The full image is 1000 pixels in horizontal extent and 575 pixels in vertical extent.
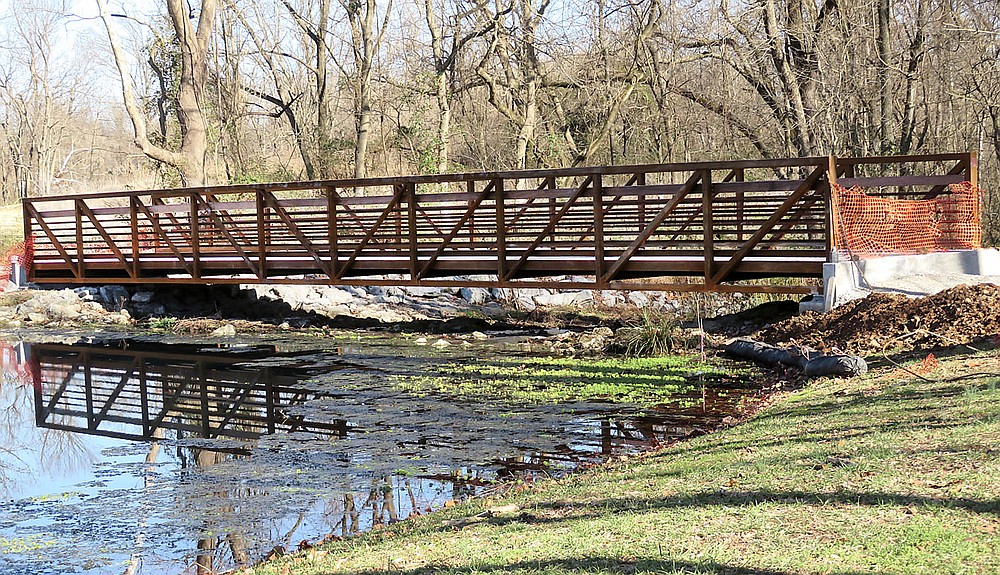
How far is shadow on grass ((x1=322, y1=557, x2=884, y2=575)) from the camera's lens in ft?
14.7

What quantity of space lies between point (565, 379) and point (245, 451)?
4693 millimetres

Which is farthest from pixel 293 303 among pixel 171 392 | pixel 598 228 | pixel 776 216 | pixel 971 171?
pixel 971 171

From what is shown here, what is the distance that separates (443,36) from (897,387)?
2702 centimetres

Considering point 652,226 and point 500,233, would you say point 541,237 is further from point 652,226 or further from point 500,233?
point 652,226

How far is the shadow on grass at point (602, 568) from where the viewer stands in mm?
4484

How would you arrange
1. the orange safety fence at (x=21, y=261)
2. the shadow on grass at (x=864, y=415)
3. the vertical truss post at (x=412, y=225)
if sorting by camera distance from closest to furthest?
the shadow on grass at (x=864, y=415), the vertical truss post at (x=412, y=225), the orange safety fence at (x=21, y=261)

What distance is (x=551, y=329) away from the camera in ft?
62.3

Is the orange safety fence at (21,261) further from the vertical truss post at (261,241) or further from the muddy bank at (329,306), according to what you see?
the vertical truss post at (261,241)

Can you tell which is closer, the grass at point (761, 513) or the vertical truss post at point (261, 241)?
the grass at point (761, 513)

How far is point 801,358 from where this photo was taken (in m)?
12.5

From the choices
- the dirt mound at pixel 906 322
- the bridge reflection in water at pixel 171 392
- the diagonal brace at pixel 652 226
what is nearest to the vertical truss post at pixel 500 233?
the diagonal brace at pixel 652 226

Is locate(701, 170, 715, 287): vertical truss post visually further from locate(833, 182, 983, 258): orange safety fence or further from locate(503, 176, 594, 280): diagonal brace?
locate(503, 176, 594, 280): diagonal brace

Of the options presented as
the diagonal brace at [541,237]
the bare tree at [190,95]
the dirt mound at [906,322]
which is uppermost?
the bare tree at [190,95]

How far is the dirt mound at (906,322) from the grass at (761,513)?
3.65m
